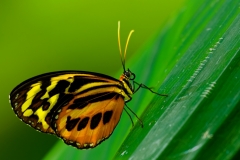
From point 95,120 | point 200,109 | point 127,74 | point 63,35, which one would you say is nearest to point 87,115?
point 95,120

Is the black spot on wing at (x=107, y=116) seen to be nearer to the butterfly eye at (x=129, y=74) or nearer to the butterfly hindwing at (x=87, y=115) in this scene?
the butterfly hindwing at (x=87, y=115)

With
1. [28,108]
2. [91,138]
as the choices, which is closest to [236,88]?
[91,138]

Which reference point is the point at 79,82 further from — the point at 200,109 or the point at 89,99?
the point at 200,109

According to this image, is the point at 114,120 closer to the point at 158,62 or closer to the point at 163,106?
the point at 158,62

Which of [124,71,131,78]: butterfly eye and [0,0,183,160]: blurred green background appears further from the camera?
[0,0,183,160]: blurred green background

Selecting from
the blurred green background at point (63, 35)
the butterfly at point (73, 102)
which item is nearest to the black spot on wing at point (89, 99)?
the butterfly at point (73, 102)

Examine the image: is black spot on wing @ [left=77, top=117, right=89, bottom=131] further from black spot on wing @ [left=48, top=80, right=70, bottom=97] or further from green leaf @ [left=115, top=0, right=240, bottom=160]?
green leaf @ [left=115, top=0, right=240, bottom=160]

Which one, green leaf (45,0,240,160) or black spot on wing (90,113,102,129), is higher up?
green leaf (45,0,240,160)

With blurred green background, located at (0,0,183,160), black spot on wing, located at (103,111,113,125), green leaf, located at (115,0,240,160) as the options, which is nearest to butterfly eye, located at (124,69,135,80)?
black spot on wing, located at (103,111,113,125)

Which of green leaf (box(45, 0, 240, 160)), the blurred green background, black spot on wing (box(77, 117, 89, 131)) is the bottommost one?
the blurred green background
